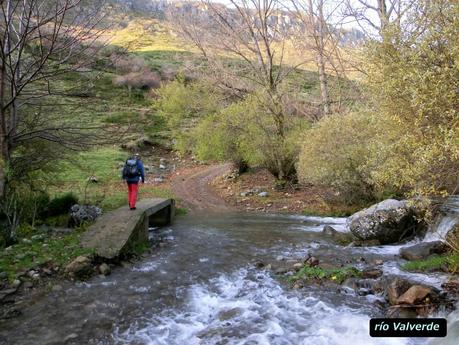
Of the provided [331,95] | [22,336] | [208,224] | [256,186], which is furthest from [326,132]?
[22,336]

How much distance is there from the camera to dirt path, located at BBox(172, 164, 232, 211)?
20673 mm

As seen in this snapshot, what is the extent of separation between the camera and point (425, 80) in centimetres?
764

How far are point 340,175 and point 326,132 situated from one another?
1975 millimetres

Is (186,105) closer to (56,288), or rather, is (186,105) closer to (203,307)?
(56,288)

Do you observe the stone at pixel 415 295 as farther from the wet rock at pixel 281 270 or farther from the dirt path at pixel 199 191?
the dirt path at pixel 199 191

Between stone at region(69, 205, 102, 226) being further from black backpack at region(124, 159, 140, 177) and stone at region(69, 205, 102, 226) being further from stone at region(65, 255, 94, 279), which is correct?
stone at region(65, 255, 94, 279)

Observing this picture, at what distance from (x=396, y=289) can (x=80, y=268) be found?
7002mm

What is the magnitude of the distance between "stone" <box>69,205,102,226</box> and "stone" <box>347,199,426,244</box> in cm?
907

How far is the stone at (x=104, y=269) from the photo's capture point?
30.6 ft

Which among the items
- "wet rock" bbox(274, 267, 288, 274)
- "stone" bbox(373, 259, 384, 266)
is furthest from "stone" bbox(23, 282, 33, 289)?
"stone" bbox(373, 259, 384, 266)

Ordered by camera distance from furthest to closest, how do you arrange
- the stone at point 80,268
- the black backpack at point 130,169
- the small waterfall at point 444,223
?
the black backpack at point 130,169 → the small waterfall at point 444,223 → the stone at point 80,268

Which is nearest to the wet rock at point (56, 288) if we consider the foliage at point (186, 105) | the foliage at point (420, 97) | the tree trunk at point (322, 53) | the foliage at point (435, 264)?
the foliage at point (420, 97)

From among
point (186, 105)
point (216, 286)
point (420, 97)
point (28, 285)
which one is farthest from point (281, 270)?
point (186, 105)

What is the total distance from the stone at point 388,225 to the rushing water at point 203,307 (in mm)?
766
